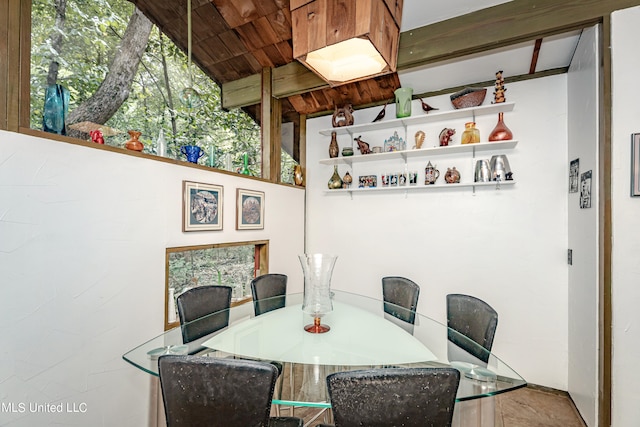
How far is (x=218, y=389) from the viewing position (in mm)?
1017

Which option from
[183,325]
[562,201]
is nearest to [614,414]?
[562,201]

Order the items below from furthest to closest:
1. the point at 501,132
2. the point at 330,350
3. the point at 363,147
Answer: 1. the point at 363,147
2. the point at 501,132
3. the point at 330,350

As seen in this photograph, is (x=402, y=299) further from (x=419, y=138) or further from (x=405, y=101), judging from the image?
(x=405, y=101)

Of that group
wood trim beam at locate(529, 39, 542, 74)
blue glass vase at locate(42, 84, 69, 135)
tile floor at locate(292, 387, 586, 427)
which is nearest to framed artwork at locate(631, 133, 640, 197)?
wood trim beam at locate(529, 39, 542, 74)

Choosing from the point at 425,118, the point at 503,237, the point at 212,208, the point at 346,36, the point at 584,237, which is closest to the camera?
the point at 346,36

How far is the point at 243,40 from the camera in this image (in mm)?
2918

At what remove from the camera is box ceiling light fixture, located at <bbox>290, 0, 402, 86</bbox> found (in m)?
1.60

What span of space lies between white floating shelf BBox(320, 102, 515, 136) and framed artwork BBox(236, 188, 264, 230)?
1.16 m

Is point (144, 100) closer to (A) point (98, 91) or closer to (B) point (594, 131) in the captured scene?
(A) point (98, 91)

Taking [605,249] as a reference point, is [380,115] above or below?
above

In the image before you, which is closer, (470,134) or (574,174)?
(574,174)

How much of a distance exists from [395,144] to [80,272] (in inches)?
108

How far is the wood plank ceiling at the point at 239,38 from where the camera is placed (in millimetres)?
2510

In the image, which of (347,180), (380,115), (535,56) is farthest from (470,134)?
(347,180)
